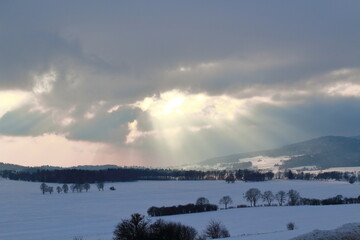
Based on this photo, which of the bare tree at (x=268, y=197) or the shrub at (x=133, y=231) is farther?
the bare tree at (x=268, y=197)

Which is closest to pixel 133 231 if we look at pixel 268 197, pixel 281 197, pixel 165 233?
pixel 165 233

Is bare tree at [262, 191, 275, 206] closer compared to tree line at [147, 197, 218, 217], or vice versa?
tree line at [147, 197, 218, 217]

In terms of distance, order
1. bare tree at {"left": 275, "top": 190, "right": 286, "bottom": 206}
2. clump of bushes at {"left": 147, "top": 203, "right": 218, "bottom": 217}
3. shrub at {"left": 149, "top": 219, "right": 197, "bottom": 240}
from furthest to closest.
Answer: bare tree at {"left": 275, "top": 190, "right": 286, "bottom": 206}, clump of bushes at {"left": 147, "top": 203, "right": 218, "bottom": 217}, shrub at {"left": 149, "top": 219, "right": 197, "bottom": 240}

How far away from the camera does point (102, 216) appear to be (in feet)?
366

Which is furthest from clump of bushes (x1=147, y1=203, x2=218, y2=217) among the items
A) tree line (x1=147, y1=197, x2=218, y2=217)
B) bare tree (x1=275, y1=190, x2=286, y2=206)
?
bare tree (x1=275, y1=190, x2=286, y2=206)

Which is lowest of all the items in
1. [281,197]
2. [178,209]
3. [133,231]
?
[178,209]

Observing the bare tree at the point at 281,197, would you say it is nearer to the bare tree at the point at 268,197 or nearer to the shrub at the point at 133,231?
the bare tree at the point at 268,197

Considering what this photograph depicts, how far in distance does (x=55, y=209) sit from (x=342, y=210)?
8514cm

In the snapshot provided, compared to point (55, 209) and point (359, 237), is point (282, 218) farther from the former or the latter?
point (55, 209)

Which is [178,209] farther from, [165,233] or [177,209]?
[165,233]

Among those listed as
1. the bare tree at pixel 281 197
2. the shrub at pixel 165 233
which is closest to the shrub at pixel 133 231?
the shrub at pixel 165 233

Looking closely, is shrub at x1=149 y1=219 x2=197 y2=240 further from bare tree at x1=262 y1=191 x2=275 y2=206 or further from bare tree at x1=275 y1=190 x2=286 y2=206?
bare tree at x1=275 y1=190 x2=286 y2=206

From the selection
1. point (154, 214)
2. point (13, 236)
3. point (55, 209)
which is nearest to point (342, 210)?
point (154, 214)

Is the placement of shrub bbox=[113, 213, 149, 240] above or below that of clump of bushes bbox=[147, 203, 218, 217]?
above
